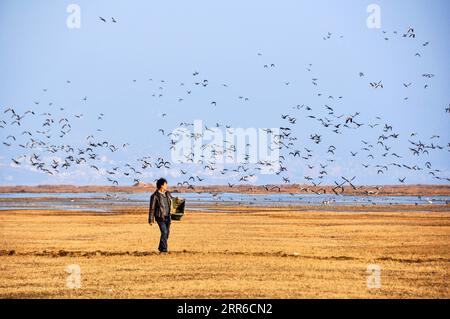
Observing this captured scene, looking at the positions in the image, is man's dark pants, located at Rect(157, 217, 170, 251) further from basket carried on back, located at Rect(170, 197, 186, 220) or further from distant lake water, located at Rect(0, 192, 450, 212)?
distant lake water, located at Rect(0, 192, 450, 212)

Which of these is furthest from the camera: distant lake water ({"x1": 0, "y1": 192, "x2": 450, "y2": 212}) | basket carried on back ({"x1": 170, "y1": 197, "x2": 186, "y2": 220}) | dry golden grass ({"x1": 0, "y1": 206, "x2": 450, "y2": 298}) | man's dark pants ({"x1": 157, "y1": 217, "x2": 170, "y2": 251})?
distant lake water ({"x1": 0, "y1": 192, "x2": 450, "y2": 212})

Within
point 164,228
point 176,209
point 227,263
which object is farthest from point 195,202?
point 227,263

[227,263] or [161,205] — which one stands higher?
[161,205]

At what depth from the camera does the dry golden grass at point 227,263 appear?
719 inches

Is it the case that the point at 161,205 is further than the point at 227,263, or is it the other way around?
the point at 161,205

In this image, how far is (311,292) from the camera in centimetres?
1788

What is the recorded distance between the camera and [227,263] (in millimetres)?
23375

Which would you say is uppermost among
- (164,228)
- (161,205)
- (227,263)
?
(161,205)

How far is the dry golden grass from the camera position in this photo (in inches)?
719

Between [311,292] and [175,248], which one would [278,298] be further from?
[175,248]

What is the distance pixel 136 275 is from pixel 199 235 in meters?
16.6

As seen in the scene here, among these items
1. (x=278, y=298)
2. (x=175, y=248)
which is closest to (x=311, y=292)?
(x=278, y=298)

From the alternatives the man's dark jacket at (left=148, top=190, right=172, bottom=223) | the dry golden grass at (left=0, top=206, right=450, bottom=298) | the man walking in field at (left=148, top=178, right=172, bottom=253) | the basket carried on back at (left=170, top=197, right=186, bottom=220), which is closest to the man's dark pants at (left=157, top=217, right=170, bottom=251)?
the man walking in field at (left=148, top=178, right=172, bottom=253)

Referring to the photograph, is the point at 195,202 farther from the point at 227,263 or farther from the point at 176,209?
the point at 227,263
